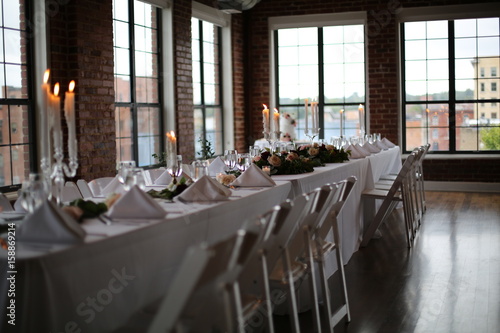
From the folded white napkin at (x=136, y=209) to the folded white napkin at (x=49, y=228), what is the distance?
539 millimetres

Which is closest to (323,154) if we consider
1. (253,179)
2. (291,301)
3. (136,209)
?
(253,179)

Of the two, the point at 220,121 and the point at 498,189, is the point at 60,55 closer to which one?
the point at 220,121

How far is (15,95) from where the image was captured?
6.71 m

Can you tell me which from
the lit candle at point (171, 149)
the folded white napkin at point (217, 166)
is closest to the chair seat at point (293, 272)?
the lit candle at point (171, 149)

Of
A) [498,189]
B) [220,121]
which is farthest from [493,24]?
[220,121]

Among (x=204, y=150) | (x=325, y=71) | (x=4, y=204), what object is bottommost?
(x=4, y=204)

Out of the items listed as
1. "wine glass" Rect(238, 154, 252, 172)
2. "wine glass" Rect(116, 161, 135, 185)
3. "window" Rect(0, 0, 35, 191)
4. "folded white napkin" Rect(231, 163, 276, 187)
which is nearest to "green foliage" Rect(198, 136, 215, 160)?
"window" Rect(0, 0, 35, 191)

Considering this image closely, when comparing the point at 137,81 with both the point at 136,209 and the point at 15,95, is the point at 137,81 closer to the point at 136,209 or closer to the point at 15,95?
the point at 15,95

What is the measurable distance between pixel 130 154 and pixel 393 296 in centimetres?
477

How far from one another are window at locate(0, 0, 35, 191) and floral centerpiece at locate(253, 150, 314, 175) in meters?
2.50

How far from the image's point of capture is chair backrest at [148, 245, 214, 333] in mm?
2072

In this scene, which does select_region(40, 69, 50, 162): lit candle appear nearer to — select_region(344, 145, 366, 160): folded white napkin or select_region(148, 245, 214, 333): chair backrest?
select_region(148, 245, 214, 333): chair backrest

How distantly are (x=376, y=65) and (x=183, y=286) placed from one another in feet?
32.0

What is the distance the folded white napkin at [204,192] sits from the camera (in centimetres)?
391
